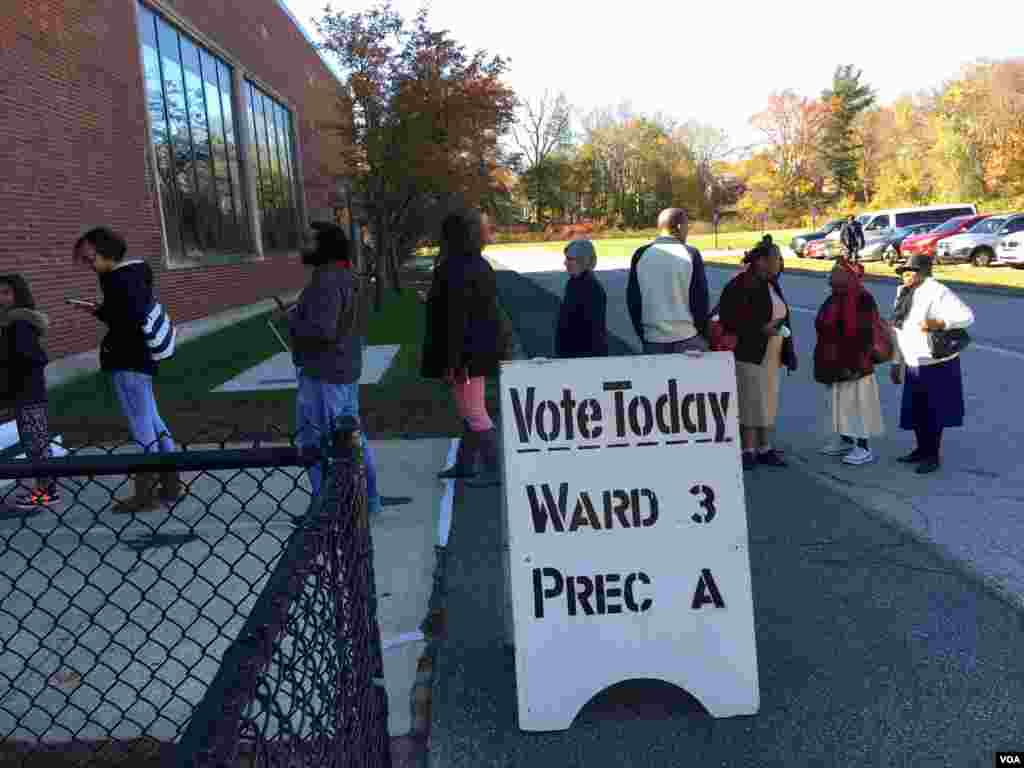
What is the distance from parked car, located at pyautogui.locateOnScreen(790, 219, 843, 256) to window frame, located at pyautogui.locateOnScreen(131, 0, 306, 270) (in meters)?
21.7

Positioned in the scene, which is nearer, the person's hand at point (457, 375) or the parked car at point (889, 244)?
the person's hand at point (457, 375)

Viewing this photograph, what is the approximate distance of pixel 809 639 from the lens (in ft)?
12.2

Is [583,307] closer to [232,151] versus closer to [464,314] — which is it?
[464,314]

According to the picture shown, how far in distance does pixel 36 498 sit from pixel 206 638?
7.33 ft

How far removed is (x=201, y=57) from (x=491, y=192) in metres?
9.73

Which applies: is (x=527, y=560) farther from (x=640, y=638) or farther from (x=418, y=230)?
(x=418, y=230)

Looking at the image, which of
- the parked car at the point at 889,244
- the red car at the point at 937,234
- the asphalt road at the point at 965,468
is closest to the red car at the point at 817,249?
the parked car at the point at 889,244

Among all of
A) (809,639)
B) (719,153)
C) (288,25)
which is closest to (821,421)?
(809,639)

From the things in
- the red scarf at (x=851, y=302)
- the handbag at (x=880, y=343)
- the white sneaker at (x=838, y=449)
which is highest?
the red scarf at (x=851, y=302)

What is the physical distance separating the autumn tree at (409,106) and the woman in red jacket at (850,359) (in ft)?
46.7

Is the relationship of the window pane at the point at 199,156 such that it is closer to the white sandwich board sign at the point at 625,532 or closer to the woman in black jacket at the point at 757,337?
the woman in black jacket at the point at 757,337

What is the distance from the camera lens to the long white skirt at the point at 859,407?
6309 millimetres

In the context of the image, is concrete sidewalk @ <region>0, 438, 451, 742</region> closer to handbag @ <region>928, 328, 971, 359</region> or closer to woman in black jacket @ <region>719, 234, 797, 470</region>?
woman in black jacket @ <region>719, 234, 797, 470</region>

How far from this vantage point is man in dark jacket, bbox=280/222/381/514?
4.96 m
